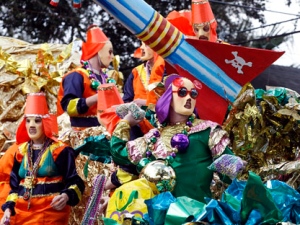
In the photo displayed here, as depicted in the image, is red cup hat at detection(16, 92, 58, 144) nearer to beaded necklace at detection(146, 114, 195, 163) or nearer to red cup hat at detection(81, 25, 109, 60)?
red cup hat at detection(81, 25, 109, 60)

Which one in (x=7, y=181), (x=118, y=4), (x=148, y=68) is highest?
(x=118, y=4)

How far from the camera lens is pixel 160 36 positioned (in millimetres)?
5945

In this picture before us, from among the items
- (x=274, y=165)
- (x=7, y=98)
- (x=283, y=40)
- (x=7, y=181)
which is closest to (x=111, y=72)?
(x=7, y=98)

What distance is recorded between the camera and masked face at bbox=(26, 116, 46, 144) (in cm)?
628

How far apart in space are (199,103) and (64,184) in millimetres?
1181

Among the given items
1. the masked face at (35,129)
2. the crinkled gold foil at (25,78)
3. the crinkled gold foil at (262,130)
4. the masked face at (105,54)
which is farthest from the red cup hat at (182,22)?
the crinkled gold foil at (25,78)

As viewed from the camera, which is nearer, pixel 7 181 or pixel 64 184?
pixel 64 184

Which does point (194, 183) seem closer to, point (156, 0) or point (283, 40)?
point (283, 40)

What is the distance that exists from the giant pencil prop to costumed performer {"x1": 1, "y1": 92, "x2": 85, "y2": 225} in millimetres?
1025

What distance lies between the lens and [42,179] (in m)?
6.20

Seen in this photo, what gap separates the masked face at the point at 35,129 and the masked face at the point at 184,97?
1.35 metres

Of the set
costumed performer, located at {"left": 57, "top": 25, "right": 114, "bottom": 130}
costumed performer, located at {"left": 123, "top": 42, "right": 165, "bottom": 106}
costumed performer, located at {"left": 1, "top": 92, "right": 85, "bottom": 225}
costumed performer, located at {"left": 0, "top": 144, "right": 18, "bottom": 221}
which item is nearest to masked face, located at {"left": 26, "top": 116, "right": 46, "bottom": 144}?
costumed performer, located at {"left": 1, "top": 92, "right": 85, "bottom": 225}

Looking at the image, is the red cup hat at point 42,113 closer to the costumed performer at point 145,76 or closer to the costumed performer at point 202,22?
the costumed performer at point 145,76

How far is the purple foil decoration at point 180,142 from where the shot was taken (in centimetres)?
523
